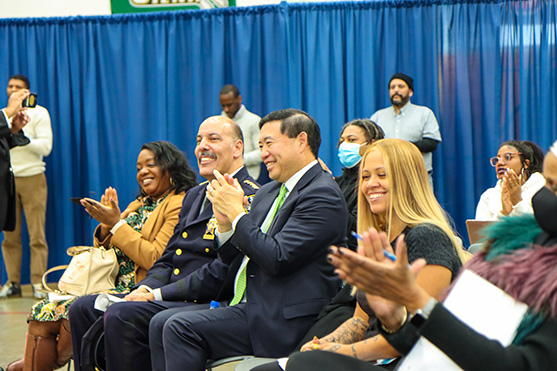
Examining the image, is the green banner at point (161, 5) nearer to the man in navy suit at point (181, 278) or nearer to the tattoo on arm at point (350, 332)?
the man in navy suit at point (181, 278)

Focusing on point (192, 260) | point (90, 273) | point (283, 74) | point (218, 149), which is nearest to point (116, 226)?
point (90, 273)

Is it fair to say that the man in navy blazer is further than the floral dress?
No

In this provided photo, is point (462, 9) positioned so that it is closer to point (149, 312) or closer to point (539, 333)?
point (149, 312)

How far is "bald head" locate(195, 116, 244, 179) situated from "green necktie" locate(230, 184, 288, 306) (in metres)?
0.64

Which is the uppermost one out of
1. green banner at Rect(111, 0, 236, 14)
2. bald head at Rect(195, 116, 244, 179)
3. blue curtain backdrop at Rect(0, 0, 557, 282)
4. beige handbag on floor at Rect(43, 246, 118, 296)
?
green banner at Rect(111, 0, 236, 14)

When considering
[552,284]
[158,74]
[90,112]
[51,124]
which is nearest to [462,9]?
[158,74]

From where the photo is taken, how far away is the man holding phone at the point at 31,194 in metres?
6.55

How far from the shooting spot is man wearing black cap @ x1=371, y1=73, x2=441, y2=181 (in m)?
6.21

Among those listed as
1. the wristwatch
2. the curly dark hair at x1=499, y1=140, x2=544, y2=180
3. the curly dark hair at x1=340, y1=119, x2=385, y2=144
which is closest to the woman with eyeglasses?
the curly dark hair at x1=499, y1=140, x2=544, y2=180

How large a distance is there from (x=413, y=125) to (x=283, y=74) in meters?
1.50

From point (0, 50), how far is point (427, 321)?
686 cm

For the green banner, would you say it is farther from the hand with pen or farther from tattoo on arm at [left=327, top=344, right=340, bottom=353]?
the hand with pen

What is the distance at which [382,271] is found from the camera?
142 centimetres

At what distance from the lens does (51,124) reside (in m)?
7.15
